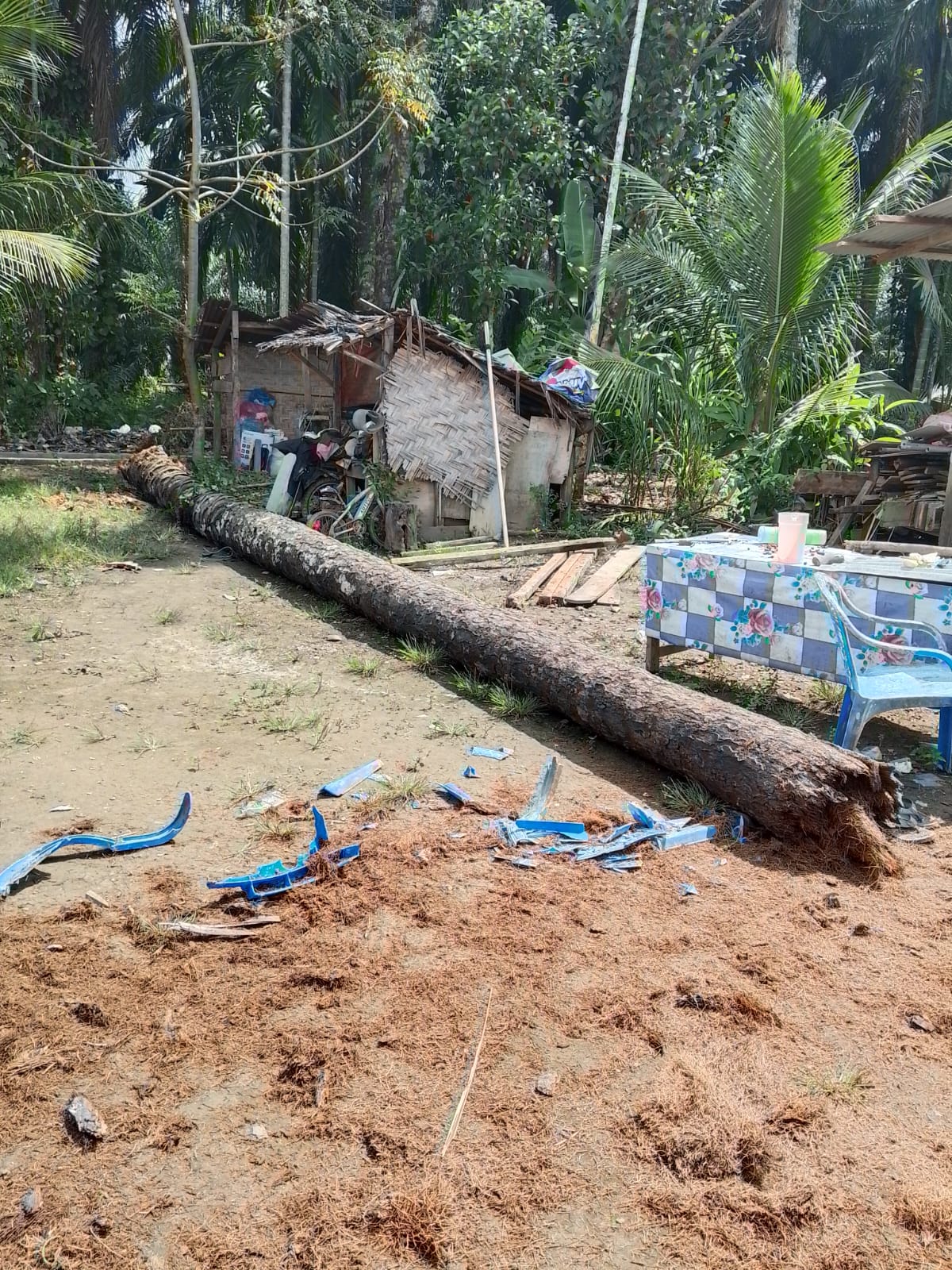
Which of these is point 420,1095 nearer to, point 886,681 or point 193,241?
point 886,681

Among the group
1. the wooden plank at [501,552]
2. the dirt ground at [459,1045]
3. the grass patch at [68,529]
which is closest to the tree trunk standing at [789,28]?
the wooden plank at [501,552]

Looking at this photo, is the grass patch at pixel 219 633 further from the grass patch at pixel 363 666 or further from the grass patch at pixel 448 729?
the grass patch at pixel 448 729

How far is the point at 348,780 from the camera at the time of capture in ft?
14.4

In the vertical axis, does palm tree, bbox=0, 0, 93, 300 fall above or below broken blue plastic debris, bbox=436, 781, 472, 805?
above

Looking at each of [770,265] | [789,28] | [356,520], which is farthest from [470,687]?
[789,28]

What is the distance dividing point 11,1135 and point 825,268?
11359 millimetres

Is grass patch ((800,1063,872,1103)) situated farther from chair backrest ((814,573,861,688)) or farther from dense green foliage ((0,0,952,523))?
dense green foliage ((0,0,952,523))

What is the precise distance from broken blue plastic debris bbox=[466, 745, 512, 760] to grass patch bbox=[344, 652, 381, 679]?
1.40m

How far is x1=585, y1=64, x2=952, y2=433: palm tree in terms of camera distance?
10.2 meters

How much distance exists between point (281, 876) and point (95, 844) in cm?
81

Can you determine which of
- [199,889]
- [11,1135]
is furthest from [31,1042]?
[199,889]

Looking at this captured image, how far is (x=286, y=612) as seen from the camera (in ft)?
25.4

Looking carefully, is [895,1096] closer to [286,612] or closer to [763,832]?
[763,832]

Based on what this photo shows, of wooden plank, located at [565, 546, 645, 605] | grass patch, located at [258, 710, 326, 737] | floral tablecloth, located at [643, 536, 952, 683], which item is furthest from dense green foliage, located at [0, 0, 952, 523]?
grass patch, located at [258, 710, 326, 737]
